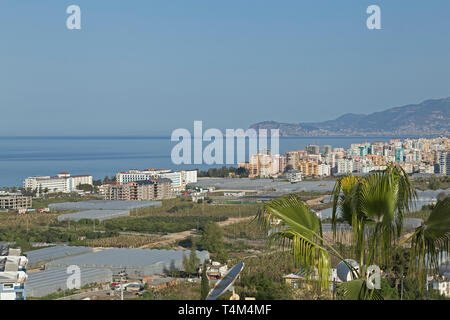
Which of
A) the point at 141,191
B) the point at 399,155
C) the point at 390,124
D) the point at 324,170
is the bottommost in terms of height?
the point at 141,191

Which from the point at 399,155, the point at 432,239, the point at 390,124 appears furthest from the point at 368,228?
the point at 390,124

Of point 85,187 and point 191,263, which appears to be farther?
point 85,187

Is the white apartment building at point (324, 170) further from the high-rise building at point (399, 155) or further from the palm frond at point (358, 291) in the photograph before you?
the palm frond at point (358, 291)

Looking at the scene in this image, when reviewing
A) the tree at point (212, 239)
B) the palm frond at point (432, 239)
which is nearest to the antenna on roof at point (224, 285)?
the palm frond at point (432, 239)

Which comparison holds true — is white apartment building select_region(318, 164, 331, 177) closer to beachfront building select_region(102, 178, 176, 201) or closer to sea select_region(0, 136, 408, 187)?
sea select_region(0, 136, 408, 187)

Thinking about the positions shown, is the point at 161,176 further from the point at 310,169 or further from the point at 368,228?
the point at 368,228

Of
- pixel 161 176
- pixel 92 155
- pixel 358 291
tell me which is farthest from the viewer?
pixel 92 155
